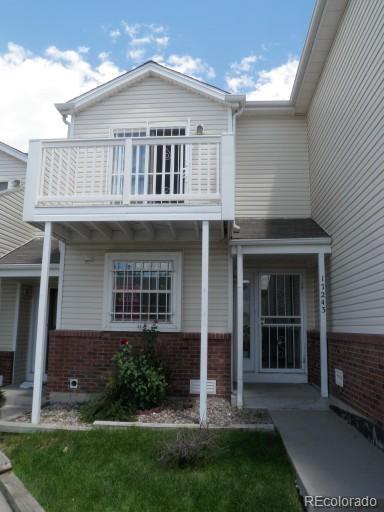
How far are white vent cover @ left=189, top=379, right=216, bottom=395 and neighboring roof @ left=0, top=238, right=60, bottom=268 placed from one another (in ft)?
12.1

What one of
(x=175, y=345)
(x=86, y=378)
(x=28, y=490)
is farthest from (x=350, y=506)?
(x=86, y=378)

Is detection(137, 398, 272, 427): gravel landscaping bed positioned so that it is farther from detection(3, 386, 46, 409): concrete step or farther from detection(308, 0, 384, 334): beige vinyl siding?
detection(3, 386, 46, 409): concrete step

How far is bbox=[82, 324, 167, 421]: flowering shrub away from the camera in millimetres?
6320

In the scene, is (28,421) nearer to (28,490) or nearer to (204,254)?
(28,490)

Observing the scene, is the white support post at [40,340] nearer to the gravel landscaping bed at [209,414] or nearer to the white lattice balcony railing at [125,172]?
the white lattice balcony railing at [125,172]

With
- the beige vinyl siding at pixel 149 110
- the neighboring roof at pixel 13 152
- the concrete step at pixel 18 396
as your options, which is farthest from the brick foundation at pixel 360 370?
the neighboring roof at pixel 13 152

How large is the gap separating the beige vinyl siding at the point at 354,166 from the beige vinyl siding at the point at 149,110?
215 centimetres

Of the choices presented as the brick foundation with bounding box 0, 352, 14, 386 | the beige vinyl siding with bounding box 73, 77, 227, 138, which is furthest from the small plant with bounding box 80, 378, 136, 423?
the beige vinyl siding with bounding box 73, 77, 227, 138

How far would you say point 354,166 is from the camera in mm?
6238

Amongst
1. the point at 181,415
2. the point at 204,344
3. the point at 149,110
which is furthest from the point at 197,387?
the point at 149,110

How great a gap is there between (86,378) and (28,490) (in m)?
3.60

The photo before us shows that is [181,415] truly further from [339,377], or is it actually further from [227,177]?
[227,177]

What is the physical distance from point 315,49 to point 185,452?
686 cm

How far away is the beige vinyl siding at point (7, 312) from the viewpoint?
375 inches
